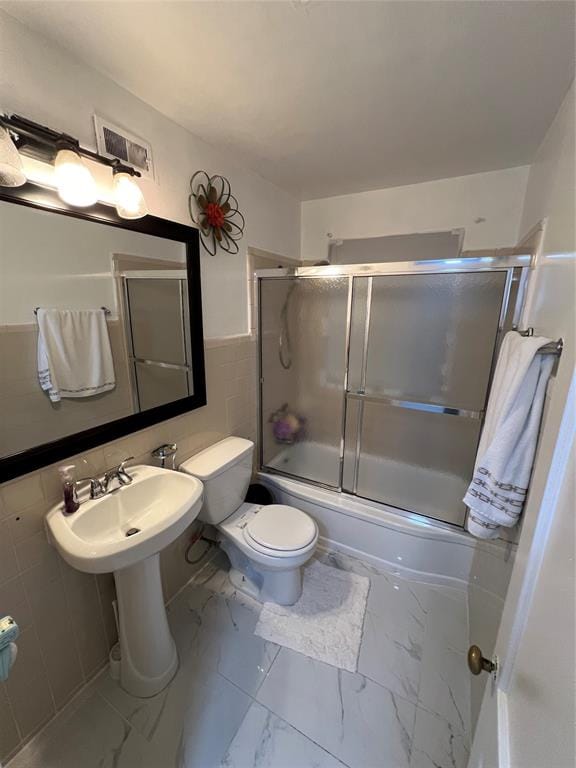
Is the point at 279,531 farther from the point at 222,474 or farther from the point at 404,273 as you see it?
the point at 404,273

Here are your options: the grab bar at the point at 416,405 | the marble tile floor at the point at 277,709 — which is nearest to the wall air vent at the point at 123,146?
the grab bar at the point at 416,405

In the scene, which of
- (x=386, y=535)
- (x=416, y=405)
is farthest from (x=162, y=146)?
(x=386, y=535)

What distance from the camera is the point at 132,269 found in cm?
137

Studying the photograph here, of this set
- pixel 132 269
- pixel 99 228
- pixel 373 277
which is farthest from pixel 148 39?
pixel 373 277

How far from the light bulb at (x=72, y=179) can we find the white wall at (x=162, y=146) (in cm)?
19

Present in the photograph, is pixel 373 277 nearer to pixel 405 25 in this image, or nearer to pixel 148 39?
pixel 405 25

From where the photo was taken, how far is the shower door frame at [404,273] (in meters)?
1.53

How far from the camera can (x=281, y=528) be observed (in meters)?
1.72

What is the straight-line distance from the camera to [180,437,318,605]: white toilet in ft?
5.27

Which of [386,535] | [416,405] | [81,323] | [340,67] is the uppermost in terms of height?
[340,67]

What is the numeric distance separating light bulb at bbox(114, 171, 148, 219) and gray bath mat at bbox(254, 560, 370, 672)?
197cm

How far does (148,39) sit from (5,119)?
1.64 feet

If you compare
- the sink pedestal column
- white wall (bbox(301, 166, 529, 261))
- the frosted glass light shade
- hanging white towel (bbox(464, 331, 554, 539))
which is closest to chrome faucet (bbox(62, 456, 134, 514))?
the sink pedestal column

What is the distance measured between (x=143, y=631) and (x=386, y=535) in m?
1.35
